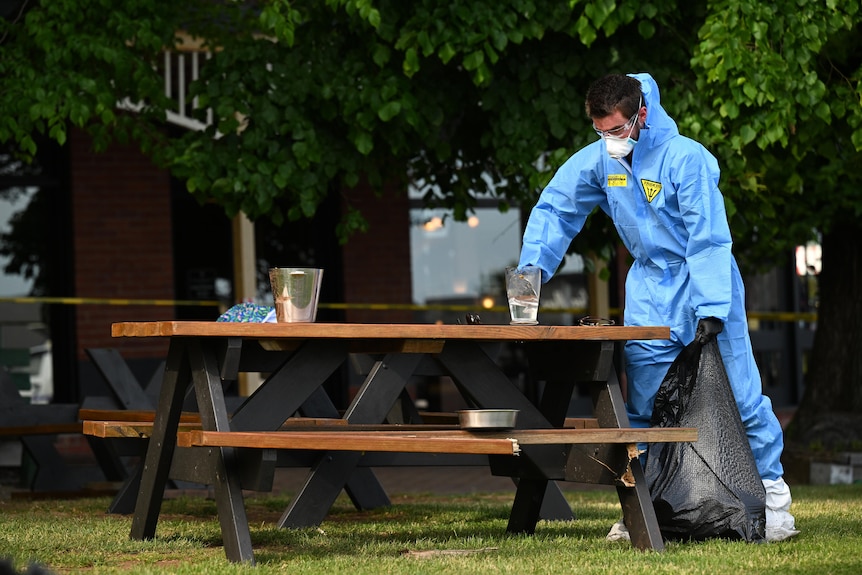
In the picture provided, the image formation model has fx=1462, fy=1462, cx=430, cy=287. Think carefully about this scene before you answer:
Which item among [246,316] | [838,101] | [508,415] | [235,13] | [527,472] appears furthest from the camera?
[235,13]

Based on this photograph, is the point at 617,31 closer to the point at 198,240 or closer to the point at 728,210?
the point at 728,210

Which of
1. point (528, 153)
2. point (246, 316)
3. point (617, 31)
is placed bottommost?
point (246, 316)

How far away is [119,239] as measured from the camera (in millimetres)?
11953

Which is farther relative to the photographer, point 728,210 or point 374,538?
point 728,210

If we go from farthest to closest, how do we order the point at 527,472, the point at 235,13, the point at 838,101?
the point at 235,13 < the point at 838,101 < the point at 527,472

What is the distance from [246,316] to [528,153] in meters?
2.54

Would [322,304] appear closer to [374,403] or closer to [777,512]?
[374,403]

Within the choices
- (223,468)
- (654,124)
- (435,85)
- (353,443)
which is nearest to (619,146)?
(654,124)

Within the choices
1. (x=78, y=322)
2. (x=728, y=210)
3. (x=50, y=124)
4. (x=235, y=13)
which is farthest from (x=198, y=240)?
(x=728, y=210)

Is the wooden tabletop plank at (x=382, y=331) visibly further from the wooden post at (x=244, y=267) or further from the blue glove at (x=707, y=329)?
the wooden post at (x=244, y=267)

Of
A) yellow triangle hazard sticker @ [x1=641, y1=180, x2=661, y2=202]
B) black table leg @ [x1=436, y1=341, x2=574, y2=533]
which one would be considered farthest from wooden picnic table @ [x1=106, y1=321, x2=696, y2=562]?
yellow triangle hazard sticker @ [x1=641, y1=180, x2=661, y2=202]

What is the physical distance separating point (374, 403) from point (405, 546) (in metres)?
0.53

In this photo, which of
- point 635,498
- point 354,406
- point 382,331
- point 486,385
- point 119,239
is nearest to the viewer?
point 382,331

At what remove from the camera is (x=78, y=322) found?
38.6ft
